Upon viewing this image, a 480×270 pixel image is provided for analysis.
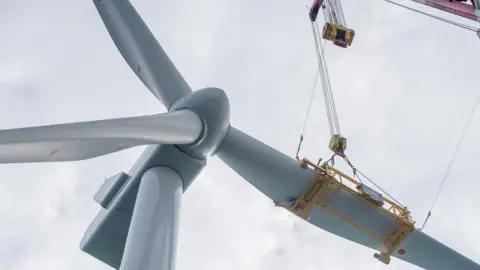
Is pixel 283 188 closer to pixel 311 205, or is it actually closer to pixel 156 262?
pixel 311 205

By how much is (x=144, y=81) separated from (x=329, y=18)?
1849cm

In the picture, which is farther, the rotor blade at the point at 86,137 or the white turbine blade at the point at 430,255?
the white turbine blade at the point at 430,255

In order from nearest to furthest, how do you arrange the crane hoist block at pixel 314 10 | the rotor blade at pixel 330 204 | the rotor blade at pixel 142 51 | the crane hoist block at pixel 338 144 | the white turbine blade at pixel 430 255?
the rotor blade at pixel 142 51
the rotor blade at pixel 330 204
the white turbine blade at pixel 430 255
the crane hoist block at pixel 338 144
the crane hoist block at pixel 314 10

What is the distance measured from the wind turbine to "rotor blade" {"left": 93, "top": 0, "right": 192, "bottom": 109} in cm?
3

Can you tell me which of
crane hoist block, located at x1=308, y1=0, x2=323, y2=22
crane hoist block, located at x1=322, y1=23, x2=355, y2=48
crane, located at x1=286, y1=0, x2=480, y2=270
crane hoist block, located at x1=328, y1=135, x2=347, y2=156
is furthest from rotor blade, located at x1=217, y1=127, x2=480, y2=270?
crane hoist block, located at x1=308, y1=0, x2=323, y2=22

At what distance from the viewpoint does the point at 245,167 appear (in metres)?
15.4

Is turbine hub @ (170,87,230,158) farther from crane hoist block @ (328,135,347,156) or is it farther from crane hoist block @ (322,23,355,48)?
crane hoist block @ (322,23,355,48)

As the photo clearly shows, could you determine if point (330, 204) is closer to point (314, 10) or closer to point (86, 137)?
point (86, 137)

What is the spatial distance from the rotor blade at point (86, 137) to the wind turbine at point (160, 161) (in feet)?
0.05

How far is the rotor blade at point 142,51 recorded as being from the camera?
48.3 feet

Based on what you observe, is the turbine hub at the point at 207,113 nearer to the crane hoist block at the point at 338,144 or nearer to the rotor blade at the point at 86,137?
the rotor blade at the point at 86,137

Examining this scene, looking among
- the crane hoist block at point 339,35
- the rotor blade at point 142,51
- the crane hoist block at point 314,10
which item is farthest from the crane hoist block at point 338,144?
the rotor blade at point 142,51

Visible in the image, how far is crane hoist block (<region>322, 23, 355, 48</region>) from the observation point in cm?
2769

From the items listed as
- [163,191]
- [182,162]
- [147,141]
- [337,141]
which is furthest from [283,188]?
[337,141]
